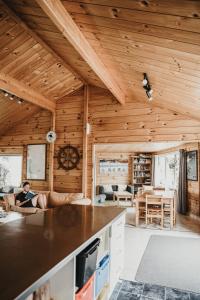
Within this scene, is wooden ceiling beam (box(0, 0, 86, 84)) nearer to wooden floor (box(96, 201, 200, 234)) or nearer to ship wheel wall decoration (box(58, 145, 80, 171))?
ship wheel wall decoration (box(58, 145, 80, 171))

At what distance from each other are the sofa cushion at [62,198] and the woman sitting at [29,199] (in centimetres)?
29

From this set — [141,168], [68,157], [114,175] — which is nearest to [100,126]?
[68,157]

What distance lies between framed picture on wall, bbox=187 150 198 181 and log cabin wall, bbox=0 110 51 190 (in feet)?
14.5

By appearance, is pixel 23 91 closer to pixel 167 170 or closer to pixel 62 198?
pixel 62 198

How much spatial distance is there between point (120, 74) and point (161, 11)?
2.44 metres

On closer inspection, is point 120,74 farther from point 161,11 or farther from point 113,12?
point 161,11

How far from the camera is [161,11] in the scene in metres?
1.97

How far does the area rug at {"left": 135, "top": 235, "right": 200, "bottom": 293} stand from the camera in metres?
3.10

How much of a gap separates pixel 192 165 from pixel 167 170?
2.99 m

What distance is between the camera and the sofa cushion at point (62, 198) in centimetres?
571

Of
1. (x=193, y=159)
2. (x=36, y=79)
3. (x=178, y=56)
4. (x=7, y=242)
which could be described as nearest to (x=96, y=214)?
(x=7, y=242)

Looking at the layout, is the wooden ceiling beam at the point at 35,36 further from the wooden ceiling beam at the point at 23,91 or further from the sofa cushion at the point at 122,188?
the sofa cushion at the point at 122,188

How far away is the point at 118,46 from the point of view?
10.2 ft

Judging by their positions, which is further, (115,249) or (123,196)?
(123,196)
